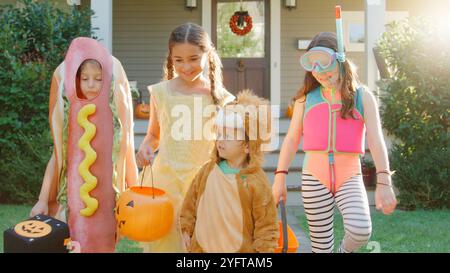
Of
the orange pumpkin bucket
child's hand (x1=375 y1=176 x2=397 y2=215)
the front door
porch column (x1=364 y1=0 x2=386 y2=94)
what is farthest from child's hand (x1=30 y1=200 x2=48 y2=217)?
the front door

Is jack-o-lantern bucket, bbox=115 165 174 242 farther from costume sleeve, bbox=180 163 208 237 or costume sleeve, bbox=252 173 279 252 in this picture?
costume sleeve, bbox=252 173 279 252

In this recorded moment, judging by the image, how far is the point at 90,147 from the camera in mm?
3258

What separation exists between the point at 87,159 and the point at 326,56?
1380 mm

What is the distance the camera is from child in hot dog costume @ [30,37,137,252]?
10.6ft

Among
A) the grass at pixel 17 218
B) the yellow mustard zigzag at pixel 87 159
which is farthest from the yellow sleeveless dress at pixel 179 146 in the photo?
the grass at pixel 17 218

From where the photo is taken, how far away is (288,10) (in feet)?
36.2

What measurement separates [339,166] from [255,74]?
7867 millimetres

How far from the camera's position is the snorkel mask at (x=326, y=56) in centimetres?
346

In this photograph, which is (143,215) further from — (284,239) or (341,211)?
(341,211)

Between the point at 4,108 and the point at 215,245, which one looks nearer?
the point at 215,245

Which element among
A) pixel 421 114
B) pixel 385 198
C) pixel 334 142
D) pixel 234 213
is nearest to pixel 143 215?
pixel 234 213

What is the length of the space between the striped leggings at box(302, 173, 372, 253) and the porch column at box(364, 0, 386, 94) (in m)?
4.88
